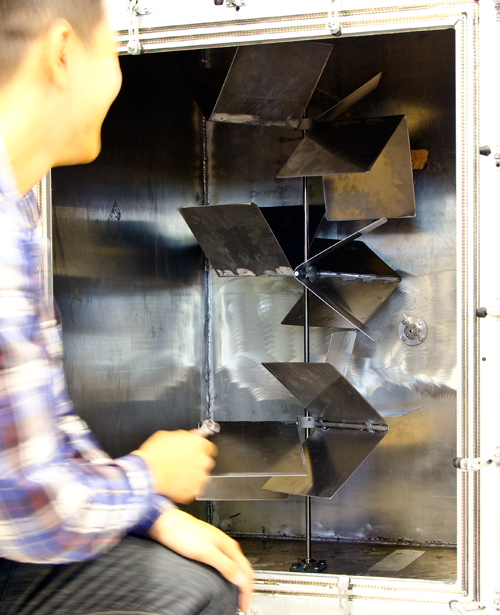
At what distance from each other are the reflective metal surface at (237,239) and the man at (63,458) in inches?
34.8

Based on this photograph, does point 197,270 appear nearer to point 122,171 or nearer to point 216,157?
point 216,157

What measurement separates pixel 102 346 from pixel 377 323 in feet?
3.20

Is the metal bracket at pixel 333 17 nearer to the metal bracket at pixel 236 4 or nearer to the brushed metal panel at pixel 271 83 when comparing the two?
the metal bracket at pixel 236 4

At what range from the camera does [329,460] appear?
1.68 metres

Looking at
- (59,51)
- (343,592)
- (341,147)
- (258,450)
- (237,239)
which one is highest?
(341,147)

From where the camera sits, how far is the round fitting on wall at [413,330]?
6.77ft

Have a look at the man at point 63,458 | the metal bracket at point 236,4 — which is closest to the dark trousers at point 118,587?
the man at point 63,458

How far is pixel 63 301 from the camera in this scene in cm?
145

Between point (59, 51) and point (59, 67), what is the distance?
0.06ft

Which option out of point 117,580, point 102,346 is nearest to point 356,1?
point 102,346

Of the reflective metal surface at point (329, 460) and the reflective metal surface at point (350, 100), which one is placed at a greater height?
the reflective metal surface at point (350, 100)
